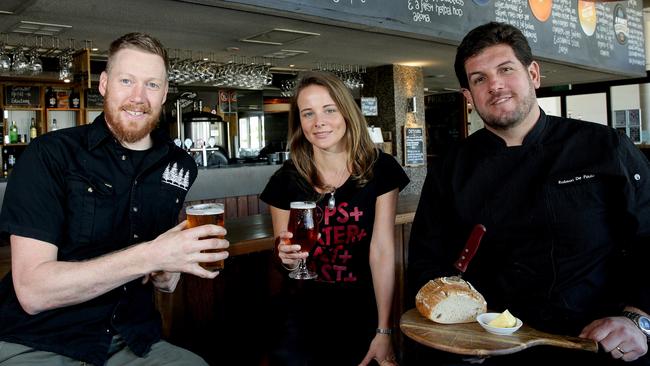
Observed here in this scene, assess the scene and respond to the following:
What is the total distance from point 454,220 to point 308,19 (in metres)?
2.20

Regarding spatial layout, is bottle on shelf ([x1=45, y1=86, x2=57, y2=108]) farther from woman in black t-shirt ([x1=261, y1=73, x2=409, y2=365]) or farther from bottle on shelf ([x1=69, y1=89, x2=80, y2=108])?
woman in black t-shirt ([x1=261, y1=73, x2=409, y2=365])

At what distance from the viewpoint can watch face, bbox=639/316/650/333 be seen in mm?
1489

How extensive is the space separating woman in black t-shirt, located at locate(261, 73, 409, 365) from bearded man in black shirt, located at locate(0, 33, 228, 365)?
480mm

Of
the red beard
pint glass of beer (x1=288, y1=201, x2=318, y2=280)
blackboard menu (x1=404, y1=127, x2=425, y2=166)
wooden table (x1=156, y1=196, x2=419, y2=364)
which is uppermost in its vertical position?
blackboard menu (x1=404, y1=127, x2=425, y2=166)

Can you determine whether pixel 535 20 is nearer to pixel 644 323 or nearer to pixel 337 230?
pixel 337 230

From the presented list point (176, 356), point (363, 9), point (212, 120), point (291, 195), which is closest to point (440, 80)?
point (212, 120)

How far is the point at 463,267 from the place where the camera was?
163 centimetres

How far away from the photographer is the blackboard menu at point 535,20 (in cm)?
379

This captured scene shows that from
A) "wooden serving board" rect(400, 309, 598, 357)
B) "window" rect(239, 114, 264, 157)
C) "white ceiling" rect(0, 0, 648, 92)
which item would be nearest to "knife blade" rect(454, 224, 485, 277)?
"wooden serving board" rect(400, 309, 598, 357)

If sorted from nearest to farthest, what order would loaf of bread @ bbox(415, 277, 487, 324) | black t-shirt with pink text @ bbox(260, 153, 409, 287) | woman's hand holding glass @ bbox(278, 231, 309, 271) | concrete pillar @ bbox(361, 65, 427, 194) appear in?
loaf of bread @ bbox(415, 277, 487, 324) → woman's hand holding glass @ bbox(278, 231, 309, 271) → black t-shirt with pink text @ bbox(260, 153, 409, 287) → concrete pillar @ bbox(361, 65, 427, 194)

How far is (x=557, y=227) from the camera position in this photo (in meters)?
1.72

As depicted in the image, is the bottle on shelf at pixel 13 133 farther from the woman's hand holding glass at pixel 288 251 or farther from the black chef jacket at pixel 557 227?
the black chef jacket at pixel 557 227

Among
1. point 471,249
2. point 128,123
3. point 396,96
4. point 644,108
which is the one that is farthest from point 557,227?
point 644,108

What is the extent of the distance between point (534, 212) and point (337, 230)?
0.73 metres
